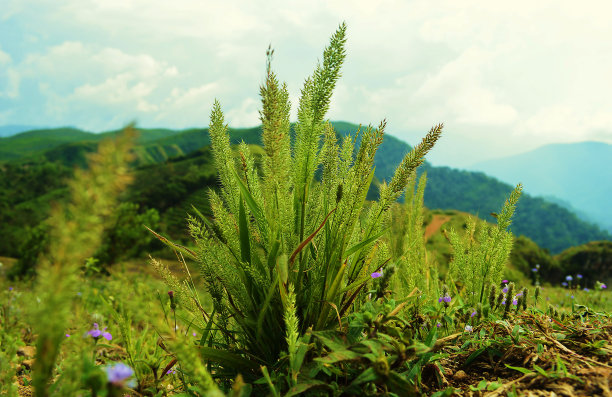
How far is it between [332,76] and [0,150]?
514 feet

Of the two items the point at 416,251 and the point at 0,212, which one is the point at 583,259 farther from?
the point at 0,212

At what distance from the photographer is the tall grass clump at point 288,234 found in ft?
4.77

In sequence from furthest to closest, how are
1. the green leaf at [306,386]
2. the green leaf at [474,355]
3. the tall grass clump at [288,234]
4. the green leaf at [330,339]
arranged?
the green leaf at [474,355] → the tall grass clump at [288,234] → the green leaf at [330,339] → the green leaf at [306,386]

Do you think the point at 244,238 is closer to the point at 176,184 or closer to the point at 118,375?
the point at 118,375

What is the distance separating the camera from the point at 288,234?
1584 mm

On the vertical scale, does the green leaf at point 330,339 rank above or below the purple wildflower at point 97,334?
above

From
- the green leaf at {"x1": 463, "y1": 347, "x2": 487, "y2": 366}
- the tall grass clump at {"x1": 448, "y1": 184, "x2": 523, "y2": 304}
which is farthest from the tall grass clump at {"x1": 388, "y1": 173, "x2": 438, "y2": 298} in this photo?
the green leaf at {"x1": 463, "y1": 347, "x2": 487, "y2": 366}

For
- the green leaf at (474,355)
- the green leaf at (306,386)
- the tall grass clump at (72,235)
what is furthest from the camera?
the green leaf at (474,355)

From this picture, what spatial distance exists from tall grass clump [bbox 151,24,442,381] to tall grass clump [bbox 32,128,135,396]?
21.9 inches

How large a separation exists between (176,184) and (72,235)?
29.3 m

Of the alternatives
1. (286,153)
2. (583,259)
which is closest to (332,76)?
(286,153)

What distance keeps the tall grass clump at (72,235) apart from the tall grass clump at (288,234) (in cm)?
56

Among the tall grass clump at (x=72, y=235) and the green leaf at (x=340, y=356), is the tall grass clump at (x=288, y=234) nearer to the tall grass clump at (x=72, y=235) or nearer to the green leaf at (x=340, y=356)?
the green leaf at (x=340, y=356)

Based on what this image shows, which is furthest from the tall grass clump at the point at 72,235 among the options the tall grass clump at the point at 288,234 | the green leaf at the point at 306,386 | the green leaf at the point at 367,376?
the green leaf at the point at 367,376
